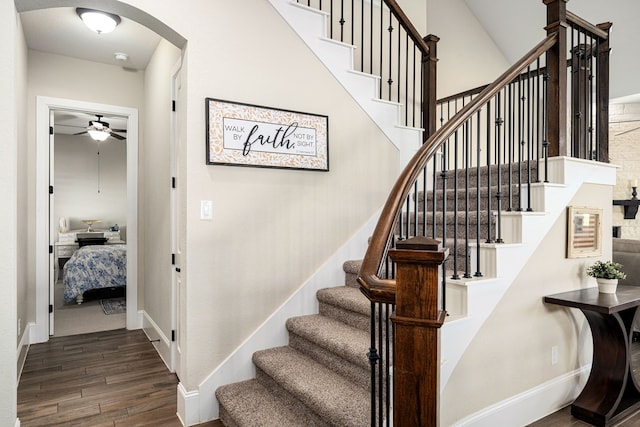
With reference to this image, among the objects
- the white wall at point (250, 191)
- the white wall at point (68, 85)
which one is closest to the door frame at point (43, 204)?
the white wall at point (68, 85)

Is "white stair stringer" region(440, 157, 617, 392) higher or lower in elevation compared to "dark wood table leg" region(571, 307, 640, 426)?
higher

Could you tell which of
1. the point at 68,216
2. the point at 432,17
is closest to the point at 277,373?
the point at 432,17

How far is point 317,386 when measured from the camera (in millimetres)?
2131

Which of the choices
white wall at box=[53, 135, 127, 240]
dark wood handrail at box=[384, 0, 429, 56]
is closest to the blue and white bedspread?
white wall at box=[53, 135, 127, 240]

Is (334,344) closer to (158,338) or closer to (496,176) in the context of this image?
(496,176)

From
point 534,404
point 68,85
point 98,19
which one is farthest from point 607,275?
point 68,85

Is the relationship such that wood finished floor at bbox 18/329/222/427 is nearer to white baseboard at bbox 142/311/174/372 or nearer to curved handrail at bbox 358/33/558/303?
white baseboard at bbox 142/311/174/372

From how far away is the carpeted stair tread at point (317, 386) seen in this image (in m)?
1.87

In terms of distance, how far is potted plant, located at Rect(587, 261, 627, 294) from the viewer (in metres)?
2.59

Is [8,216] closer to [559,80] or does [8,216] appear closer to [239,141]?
[239,141]

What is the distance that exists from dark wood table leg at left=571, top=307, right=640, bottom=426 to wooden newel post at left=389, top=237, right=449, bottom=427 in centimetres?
199

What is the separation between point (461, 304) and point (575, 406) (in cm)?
124

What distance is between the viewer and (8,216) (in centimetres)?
207

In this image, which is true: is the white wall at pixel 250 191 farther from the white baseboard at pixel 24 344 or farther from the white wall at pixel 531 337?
the white baseboard at pixel 24 344
